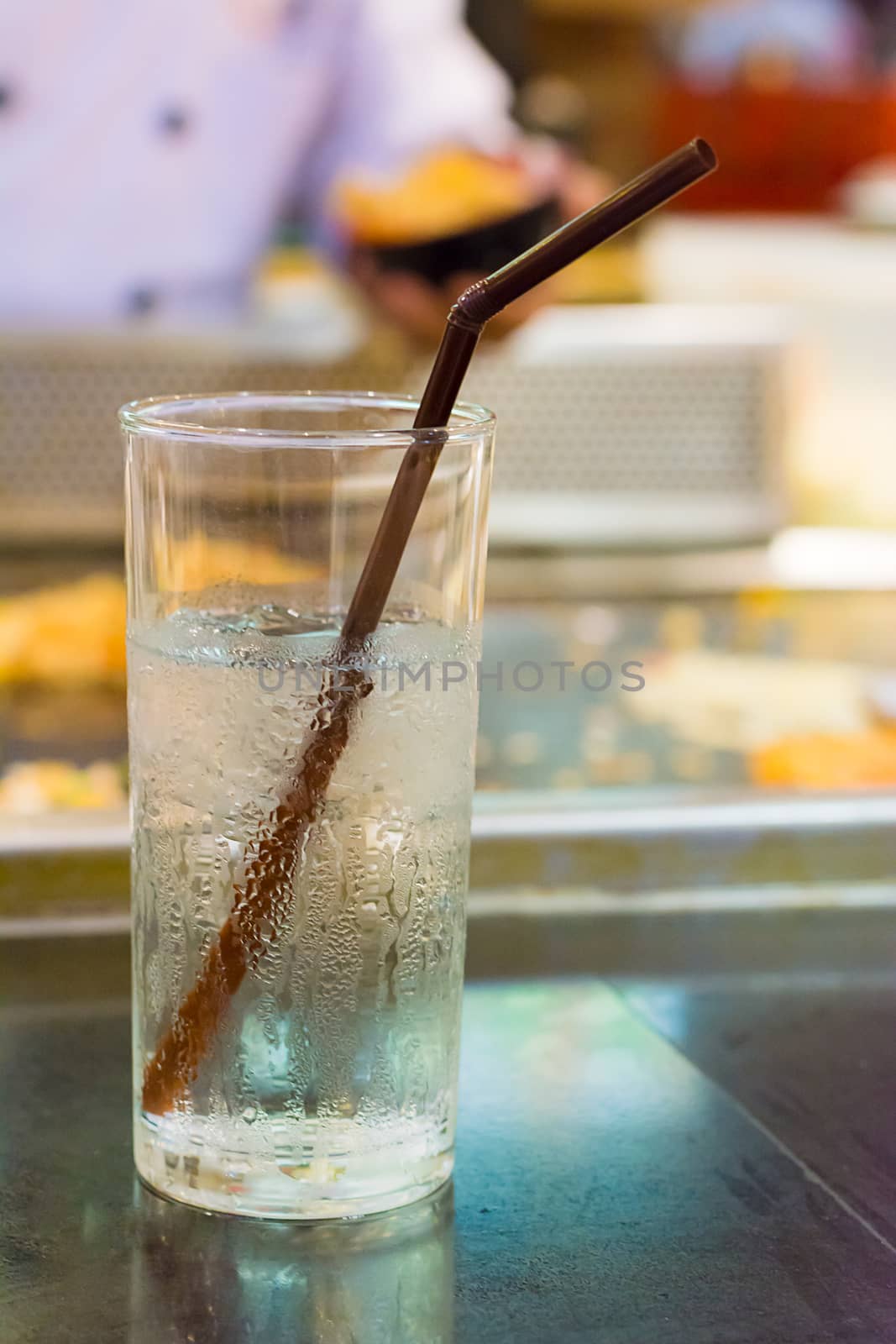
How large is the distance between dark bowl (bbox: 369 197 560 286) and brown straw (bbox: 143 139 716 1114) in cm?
127

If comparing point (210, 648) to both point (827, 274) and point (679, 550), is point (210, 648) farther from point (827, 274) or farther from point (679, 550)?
point (827, 274)

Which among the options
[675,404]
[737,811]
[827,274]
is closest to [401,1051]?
[737,811]

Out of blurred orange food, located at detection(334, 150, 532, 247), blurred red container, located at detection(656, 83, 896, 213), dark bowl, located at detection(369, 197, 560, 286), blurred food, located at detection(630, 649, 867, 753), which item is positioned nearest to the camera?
blurred food, located at detection(630, 649, 867, 753)

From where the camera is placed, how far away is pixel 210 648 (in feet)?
1.93

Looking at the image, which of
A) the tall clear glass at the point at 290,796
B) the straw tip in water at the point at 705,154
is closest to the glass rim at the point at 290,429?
the tall clear glass at the point at 290,796

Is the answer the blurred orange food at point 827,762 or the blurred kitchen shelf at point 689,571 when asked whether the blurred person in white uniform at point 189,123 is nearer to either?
the blurred kitchen shelf at point 689,571

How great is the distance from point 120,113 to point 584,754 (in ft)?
4.79

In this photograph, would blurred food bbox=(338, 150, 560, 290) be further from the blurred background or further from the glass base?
the glass base

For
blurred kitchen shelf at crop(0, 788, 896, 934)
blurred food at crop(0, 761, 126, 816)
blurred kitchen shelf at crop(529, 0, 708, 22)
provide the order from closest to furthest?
blurred kitchen shelf at crop(0, 788, 896, 934) < blurred food at crop(0, 761, 126, 816) < blurred kitchen shelf at crop(529, 0, 708, 22)

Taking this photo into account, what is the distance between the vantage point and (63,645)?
1.73 metres

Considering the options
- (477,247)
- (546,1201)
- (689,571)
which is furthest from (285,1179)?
(689,571)

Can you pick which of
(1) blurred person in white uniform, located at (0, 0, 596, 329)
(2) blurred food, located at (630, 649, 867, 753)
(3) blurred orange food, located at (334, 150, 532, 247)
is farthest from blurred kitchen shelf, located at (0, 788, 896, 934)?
(1) blurred person in white uniform, located at (0, 0, 596, 329)

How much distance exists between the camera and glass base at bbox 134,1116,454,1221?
598mm

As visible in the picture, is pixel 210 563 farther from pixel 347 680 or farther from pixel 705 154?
pixel 705 154
